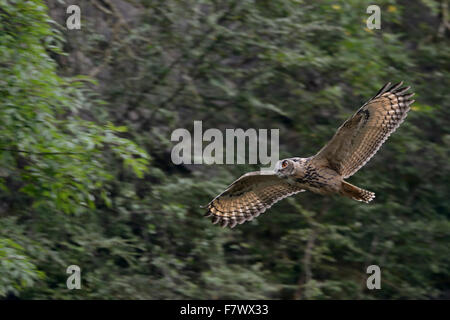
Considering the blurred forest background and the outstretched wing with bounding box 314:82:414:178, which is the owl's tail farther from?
the blurred forest background

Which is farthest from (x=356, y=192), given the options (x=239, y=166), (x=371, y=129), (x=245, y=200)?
(x=239, y=166)

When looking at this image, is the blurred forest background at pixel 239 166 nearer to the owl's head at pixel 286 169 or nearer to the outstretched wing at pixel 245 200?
the outstretched wing at pixel 245 200

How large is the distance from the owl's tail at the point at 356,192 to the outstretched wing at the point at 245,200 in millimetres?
596

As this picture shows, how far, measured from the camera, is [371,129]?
17.8 feet

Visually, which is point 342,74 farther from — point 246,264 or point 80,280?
point 80,280

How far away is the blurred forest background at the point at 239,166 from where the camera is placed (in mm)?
6602

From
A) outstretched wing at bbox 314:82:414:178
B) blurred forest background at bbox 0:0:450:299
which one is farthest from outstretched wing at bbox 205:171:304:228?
outstretched wing at bbox 314:82:414:178

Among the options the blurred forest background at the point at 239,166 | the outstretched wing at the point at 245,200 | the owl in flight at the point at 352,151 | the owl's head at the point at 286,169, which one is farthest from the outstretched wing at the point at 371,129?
the blurred forest background at the point at 239,166

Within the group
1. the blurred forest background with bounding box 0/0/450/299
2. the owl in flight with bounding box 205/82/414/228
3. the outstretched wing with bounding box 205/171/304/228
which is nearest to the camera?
the owl in flight with bounding box 205/82/414/228

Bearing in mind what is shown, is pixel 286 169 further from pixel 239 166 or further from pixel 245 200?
pixel 239 166

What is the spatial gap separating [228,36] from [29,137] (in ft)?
8.62

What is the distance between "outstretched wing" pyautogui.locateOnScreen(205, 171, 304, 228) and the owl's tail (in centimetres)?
60

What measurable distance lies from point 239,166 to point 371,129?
1.83 metres

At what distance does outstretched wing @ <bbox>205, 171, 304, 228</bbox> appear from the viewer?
6.09 meters
